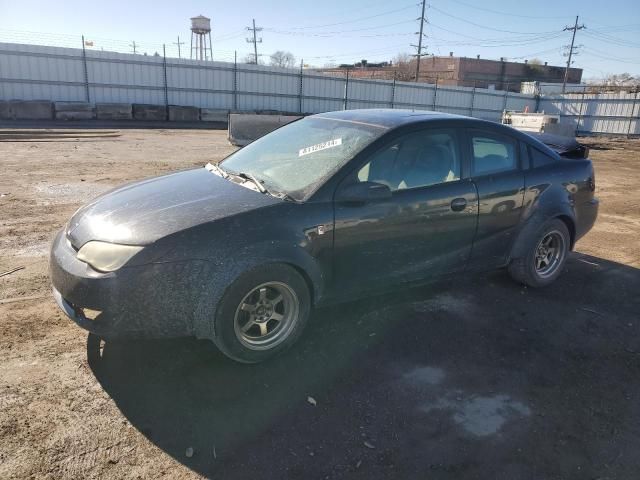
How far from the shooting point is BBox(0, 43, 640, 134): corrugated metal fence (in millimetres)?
24250

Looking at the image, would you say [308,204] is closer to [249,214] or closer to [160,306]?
[249,214]

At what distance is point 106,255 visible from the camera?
112 inches

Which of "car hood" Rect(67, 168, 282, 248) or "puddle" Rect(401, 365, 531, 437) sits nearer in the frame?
"puddle" Rect(401, 365, 531, 437)

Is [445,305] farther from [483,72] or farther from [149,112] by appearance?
[483,72]

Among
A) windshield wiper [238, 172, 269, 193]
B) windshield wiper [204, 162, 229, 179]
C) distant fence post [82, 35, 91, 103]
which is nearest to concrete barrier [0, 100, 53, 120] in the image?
distant fence post [82, 35, 91, 103]

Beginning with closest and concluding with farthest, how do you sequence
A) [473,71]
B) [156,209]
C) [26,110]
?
[156,209]
[26,110]
[473,71]

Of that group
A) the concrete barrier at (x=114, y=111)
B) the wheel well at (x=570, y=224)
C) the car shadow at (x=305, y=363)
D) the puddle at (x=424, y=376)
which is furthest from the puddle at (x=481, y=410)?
the concrete barrier at (x=114, y=111)

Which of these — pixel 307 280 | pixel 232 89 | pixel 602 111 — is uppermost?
pixel 232 89

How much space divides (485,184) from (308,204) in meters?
1.75

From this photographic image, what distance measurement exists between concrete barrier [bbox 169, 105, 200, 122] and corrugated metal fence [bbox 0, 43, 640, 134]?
1.66 m

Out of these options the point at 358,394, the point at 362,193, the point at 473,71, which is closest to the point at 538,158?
the point at 362,193

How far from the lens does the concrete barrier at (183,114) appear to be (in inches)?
1045

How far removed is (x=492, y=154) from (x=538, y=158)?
657mm

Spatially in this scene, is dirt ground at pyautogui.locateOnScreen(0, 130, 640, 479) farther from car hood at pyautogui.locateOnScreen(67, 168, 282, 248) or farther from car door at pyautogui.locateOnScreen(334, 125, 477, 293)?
car hood at pyautogui.locateOnScreen(67, 168, 282, 248)
